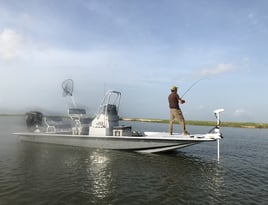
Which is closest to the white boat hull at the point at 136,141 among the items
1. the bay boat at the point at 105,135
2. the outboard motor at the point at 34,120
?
the bay boat at the point at 105,135

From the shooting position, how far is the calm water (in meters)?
9.61

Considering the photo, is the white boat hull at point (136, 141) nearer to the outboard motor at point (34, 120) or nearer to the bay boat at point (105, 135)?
the bay boat at point (105, 135)

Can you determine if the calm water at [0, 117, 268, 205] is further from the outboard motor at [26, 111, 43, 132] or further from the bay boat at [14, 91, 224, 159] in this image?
the outboard motor at [26, 111, 43, 132]

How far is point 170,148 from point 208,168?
3136mm

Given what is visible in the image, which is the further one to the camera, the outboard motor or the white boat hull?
the outboard motor

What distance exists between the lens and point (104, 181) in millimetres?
11719

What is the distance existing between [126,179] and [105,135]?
25.9 feet

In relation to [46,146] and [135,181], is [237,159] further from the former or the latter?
[46,146]

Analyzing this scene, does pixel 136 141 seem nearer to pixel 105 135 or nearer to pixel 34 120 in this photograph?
pixel 105 135

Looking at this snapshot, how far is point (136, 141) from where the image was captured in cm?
1809

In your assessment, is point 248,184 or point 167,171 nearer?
point 248,184

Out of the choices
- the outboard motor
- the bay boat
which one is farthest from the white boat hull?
the outboard motor

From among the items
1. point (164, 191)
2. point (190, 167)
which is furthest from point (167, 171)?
point (164, 191)

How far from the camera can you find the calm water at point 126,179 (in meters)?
9.61
